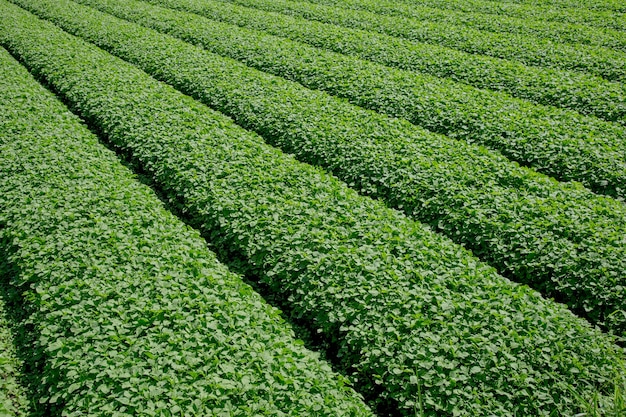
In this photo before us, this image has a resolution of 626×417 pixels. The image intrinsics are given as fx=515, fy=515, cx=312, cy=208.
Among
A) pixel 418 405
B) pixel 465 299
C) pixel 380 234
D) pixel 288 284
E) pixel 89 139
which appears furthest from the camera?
pixel 89 139

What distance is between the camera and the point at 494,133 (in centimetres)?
1220

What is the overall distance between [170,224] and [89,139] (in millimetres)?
4594

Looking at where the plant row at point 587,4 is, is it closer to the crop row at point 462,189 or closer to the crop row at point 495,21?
the crop row at point 495,21

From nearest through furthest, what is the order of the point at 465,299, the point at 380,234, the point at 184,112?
the point at 465,299
the point at 380,234
the point at 184,112

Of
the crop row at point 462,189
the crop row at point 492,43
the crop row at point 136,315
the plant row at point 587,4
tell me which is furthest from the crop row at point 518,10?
the crop row at point 136,315

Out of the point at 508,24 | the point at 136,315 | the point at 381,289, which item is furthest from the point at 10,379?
the point at 508,24

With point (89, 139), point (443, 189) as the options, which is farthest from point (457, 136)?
point (89, 139)

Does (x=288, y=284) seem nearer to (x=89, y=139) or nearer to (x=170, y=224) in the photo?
(x=170, y=224)

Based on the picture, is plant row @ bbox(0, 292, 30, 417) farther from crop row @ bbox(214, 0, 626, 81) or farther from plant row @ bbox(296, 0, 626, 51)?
plant row @ bbox(296, 0, 626, 51)

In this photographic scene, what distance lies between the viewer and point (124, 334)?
21.4 feet

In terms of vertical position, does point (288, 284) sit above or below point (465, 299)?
below

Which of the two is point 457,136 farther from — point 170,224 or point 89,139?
point 89,139

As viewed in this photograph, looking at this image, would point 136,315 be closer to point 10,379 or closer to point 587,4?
point 10,379

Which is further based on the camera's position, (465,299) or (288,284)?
(288,284)
